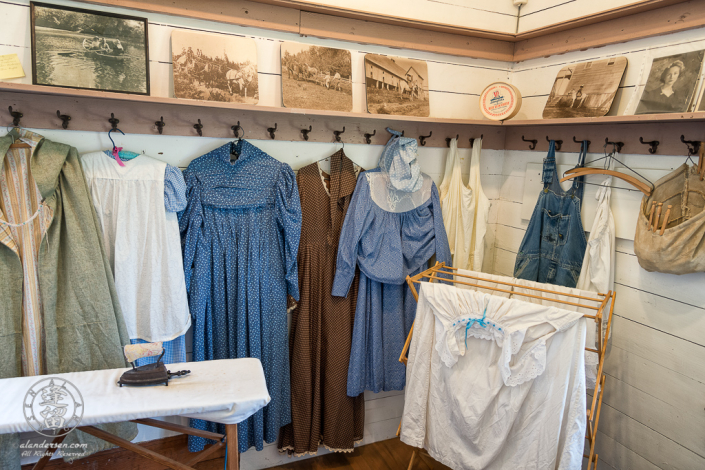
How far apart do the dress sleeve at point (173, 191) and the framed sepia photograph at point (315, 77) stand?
57cm

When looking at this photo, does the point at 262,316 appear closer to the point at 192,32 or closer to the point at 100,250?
the point at 100,250

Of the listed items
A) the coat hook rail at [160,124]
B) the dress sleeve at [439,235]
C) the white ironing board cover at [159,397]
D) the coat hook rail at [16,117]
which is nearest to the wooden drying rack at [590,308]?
the dress sleeve at [439,235]

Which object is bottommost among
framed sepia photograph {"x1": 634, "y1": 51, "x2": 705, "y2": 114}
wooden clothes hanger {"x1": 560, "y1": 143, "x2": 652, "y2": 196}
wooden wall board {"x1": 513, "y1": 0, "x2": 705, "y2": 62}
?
wooden clothes hanger {"x1": 560, "y1": 143, "x2": 652, "y2": 196}

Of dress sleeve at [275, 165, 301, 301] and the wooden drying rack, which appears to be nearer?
the wooden drying rack

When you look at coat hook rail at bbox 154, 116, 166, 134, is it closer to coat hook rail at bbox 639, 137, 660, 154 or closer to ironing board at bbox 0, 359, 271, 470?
ironing board at bbox 0, 359, 271, 470

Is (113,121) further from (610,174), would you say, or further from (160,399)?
(610,174)

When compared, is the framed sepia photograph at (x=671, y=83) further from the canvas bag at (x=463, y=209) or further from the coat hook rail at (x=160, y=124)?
the coat hook rail at (x=160, y=124)

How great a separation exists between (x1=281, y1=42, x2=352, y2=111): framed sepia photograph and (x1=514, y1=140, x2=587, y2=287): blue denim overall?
1.04m

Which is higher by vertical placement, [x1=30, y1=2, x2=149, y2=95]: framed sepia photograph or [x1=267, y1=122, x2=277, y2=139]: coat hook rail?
[x1=30, y1=2, x2=149, y2=95]: framed sepia photograph

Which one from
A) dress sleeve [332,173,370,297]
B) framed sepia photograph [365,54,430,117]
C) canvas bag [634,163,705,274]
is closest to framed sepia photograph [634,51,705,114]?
canvas bag [634,163,705,274]

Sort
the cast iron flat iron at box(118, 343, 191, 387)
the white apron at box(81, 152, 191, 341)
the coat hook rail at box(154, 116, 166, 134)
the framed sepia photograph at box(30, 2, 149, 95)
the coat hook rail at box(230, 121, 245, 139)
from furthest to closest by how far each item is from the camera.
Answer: the coat hook rail at box(230, 121, 245, 139) → the coat hook rail at box(154, 116, 166, 134) → the white apron at box(81, 152, 191, 341) → the framed sepia photograph at box(30, 2, 149, 95) → the cast iron flat iron at box(118, 343, 191, 387)

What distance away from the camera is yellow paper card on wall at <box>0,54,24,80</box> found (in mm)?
1615

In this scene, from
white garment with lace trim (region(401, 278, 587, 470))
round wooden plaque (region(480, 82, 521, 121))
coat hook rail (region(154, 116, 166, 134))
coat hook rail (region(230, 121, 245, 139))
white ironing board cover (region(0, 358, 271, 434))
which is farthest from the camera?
round wooden plaque (region(480, 82, 521, 121))

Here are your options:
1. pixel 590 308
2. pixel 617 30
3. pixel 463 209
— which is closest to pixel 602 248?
pixel 590 308
